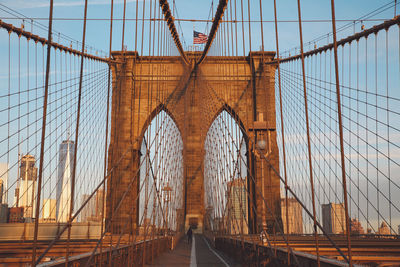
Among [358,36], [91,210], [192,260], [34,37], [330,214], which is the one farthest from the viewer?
[91,210]

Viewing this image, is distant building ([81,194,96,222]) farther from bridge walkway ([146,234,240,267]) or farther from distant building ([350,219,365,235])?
distant building ([350,219,365,235])

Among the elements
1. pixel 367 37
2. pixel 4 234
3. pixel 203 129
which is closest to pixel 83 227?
pixel 4 234

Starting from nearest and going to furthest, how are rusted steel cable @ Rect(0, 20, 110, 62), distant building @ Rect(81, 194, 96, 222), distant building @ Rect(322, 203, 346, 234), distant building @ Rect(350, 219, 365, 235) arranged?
rusted steel cable @ Rect(0, 20, 110, 62), distant building @ Rect(322, 203, 346, 234), distant building @ Rect(81, 194, 96, 222), distant building @ Rect(350, 219, 365, 235)

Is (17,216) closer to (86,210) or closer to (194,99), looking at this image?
(86,210)

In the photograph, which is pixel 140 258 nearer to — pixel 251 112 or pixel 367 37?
pixel 367 37

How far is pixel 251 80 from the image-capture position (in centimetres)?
2603

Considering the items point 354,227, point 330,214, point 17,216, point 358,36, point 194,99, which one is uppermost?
point 194,99

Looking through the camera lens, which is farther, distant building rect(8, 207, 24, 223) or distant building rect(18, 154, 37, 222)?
distant building rect(8, 207, 24, 223)

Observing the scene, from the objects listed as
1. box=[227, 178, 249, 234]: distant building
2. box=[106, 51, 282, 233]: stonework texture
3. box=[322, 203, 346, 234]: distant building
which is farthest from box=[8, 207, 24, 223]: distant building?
box=[322, 203, 346, 234]: distant building

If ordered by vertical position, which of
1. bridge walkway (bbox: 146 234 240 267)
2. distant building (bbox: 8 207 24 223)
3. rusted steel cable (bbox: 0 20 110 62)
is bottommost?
bridge walkway (bbox: 146 234 240 267)

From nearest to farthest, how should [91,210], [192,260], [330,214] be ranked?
[192,260] → [330,214] → [91,210]

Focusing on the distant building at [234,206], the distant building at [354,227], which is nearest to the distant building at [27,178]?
the distant building at [234,206]

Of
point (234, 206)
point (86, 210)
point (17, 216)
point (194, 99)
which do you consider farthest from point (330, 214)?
point (17, 216)

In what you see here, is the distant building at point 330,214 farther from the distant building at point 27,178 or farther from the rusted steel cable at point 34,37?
the rusted steel cable at point 34,37
